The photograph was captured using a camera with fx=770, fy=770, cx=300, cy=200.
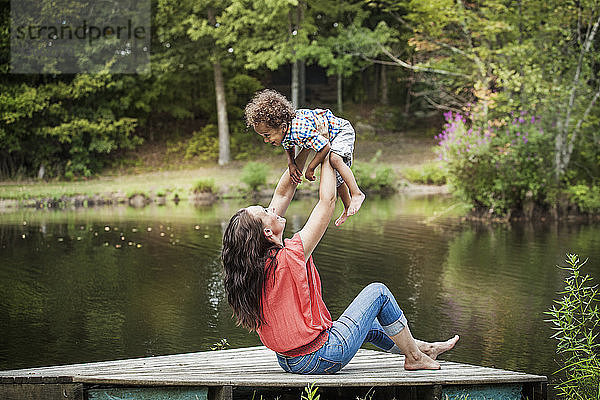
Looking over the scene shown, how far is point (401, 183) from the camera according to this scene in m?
22.7

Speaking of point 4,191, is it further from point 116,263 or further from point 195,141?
point 116,263

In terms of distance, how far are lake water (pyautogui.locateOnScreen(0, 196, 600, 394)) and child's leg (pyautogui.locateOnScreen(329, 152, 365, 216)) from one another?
2.12 metres

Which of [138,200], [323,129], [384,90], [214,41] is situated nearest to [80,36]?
[214,41]

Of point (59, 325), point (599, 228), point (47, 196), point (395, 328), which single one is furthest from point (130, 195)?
point (395, 328)

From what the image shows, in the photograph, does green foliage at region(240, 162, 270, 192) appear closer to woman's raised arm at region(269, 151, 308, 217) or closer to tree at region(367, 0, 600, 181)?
tree at region(367, 0, 600, 181)

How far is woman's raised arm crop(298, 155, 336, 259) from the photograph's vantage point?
3.95m

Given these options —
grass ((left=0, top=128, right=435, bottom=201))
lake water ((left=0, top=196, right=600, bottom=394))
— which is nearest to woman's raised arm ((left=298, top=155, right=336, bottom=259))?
lake water ((left=0, top=196, right=600, bottom=394))

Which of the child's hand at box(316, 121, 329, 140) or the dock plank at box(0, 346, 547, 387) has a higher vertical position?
the child's hand at box(316, 121, 329, 140)

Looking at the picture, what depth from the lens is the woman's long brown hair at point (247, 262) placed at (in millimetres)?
3906

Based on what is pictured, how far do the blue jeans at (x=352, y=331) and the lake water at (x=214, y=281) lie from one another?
6.57ft

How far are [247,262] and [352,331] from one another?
28.6 inches

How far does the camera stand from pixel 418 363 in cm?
441

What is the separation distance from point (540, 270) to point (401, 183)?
12.8 meters

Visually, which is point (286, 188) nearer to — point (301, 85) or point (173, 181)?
point (173, 181)
